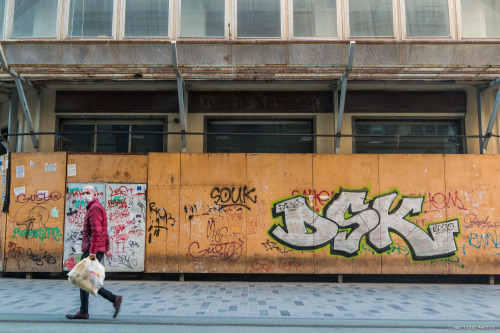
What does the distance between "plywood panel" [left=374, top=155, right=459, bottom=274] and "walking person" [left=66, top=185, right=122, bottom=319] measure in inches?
228

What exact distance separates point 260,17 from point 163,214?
5180mm

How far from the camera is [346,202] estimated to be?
8.38 metres

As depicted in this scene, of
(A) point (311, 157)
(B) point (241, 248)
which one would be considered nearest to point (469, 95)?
(A) point (311, 157)

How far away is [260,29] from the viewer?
8469 mm

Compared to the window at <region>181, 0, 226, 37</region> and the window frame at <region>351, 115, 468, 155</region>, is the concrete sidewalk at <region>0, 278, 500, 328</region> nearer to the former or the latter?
the window frame at <region>351, 115, 468, 155</region>

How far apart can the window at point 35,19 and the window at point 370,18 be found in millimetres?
7058

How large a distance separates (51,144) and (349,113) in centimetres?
783

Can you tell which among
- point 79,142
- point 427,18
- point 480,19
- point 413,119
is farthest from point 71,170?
point 480,19

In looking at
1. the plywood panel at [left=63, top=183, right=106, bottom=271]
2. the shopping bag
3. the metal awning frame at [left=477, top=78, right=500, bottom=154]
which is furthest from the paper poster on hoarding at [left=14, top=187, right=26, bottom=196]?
the metal awning frame at [left=477, top=78, right=500, bottom=154]

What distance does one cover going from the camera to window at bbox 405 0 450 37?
8406 mm

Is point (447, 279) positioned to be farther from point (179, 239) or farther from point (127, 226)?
point (127, 226)

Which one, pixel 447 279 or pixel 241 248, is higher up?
pixel 241 248

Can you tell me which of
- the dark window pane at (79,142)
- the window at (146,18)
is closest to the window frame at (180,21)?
the window at (146,18)

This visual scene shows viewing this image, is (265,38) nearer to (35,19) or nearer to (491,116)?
(35,19)
